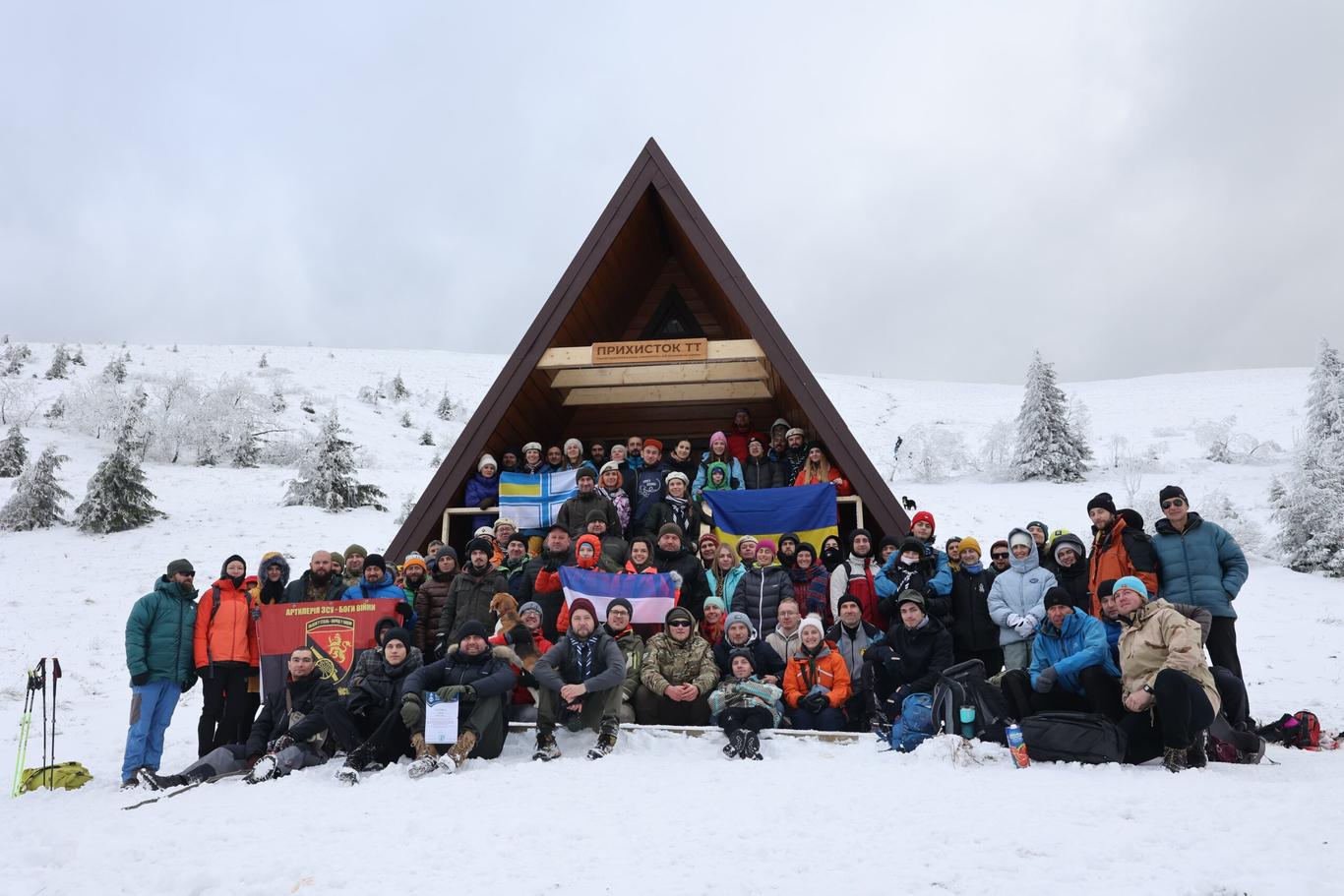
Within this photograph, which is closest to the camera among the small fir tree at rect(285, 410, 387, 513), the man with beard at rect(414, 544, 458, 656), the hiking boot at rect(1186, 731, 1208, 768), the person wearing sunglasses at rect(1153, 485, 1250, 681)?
the hiking boot at rect(1186, 731, 1208, 768)

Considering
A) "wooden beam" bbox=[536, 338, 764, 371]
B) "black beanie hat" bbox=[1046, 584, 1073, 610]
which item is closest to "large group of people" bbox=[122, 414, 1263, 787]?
"black beanie hat" bbox=[1046, 584, 1073, 610]

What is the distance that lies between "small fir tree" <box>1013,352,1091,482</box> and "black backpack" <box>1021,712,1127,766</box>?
2177 centimetres

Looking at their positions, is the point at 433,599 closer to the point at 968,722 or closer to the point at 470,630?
the point at 470,630

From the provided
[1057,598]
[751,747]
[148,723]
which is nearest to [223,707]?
[148,723]

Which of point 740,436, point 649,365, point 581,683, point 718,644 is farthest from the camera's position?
point 740,436

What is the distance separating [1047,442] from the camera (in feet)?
87.3

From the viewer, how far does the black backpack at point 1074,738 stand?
5863 mm

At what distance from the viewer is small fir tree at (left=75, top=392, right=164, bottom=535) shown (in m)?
19.3

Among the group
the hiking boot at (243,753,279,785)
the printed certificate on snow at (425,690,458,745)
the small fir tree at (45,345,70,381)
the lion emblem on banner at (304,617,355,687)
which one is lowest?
the hiking boot at (243,753,279,785)

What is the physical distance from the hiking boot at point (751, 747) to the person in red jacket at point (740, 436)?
15.3 feet

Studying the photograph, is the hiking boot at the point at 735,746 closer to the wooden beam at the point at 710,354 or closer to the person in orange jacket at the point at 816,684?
the person in orange jacket at the point at 816,684

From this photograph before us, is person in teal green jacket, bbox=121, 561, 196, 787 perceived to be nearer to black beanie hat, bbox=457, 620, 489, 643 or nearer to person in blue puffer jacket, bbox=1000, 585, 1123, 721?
black beanie hat, bbox=457, 620, 489, 643

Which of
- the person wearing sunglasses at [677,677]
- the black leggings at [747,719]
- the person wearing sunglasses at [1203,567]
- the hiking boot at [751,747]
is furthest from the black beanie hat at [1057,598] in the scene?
the person wearing sunglasses at [677,677]

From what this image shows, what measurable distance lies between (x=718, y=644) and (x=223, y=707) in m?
4.44
